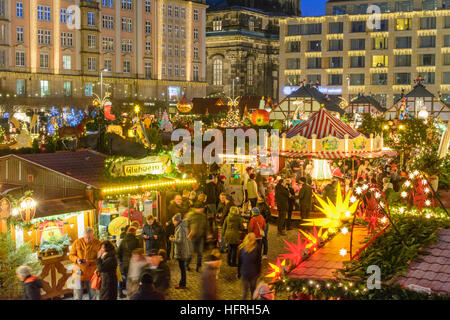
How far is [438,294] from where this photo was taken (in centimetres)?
793

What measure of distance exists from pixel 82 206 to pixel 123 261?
239 centimetres

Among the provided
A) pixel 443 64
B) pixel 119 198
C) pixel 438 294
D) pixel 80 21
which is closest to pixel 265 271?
pixel 119 198

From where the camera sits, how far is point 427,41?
67438 mm

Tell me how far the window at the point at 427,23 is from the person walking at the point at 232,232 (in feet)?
200

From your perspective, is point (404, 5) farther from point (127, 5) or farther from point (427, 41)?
point (127, 5)

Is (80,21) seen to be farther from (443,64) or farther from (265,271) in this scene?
(265,271)

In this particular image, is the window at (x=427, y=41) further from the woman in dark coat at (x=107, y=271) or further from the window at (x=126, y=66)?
the woman in dark coat at (x=107, y=271)

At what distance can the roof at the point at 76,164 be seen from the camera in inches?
538

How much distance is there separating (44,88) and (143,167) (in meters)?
44.7

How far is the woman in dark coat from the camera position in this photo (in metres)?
9.37

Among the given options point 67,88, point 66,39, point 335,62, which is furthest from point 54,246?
point 335,62

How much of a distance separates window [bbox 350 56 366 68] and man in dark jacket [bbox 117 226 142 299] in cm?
6280

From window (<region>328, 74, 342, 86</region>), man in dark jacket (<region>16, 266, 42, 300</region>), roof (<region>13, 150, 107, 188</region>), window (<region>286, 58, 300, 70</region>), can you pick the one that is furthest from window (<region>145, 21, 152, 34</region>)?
man in dark jacket (<region>16, 266, 42, 300</region>)

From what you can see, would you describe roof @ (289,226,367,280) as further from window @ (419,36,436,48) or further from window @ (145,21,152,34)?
window @ (419,36,436,48)
